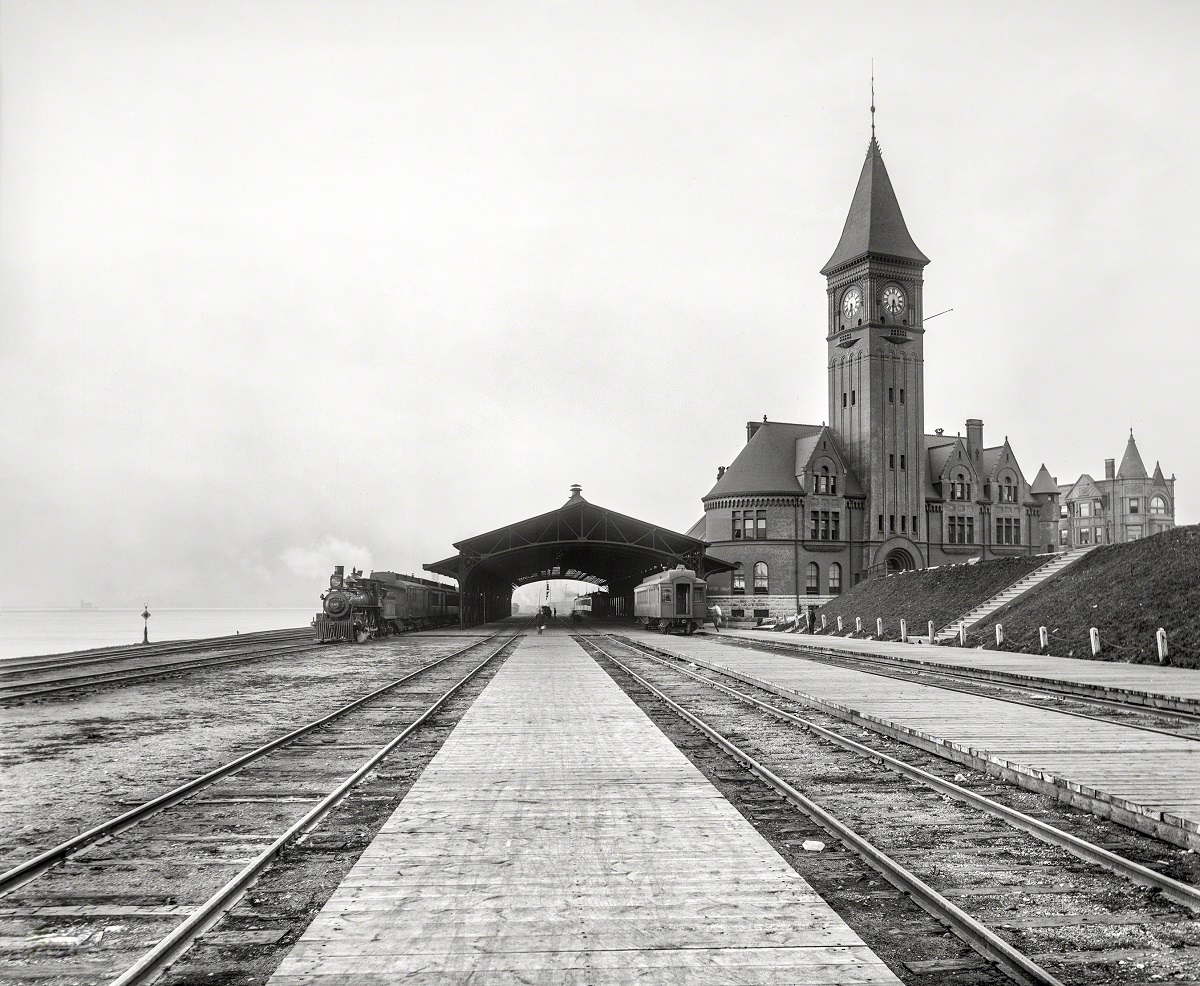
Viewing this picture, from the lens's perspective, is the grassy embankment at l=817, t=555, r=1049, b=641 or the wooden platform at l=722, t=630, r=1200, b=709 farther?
the grassy embankment at l=817, t=555, r=1049, b=641

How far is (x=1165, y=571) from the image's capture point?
26297mm

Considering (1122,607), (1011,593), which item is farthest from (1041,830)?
(1011,593)

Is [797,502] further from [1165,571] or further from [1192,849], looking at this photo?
[1192,849]

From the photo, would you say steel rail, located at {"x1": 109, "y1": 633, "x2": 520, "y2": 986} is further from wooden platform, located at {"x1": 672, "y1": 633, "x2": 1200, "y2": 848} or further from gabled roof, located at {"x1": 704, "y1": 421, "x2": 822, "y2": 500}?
gabled roof, located at {"x1": 704, "y1": 421, "x2": 822, "y2": 500}

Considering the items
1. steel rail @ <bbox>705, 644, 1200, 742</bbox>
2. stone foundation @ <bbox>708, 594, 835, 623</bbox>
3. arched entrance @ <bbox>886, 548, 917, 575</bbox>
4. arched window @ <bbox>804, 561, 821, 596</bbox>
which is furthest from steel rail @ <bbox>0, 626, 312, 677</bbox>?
arched entrance @ <bbox>886, 548, 917, 575</bbox>

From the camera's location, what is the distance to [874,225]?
228 ft

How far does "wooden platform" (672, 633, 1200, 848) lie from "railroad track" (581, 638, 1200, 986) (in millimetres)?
241

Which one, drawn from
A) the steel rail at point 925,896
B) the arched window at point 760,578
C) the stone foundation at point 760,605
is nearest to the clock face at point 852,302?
the arched window at point 760,578

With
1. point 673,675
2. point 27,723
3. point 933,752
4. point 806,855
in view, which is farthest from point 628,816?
point 673,675

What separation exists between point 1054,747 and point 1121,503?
10365 cm

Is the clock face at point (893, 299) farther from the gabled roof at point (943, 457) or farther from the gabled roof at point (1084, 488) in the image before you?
the gabled roof at point (1084, 488)

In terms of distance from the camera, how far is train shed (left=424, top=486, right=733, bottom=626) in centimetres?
4984

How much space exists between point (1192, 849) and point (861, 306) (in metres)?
66.1

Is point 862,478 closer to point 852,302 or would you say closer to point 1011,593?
point 852,302
